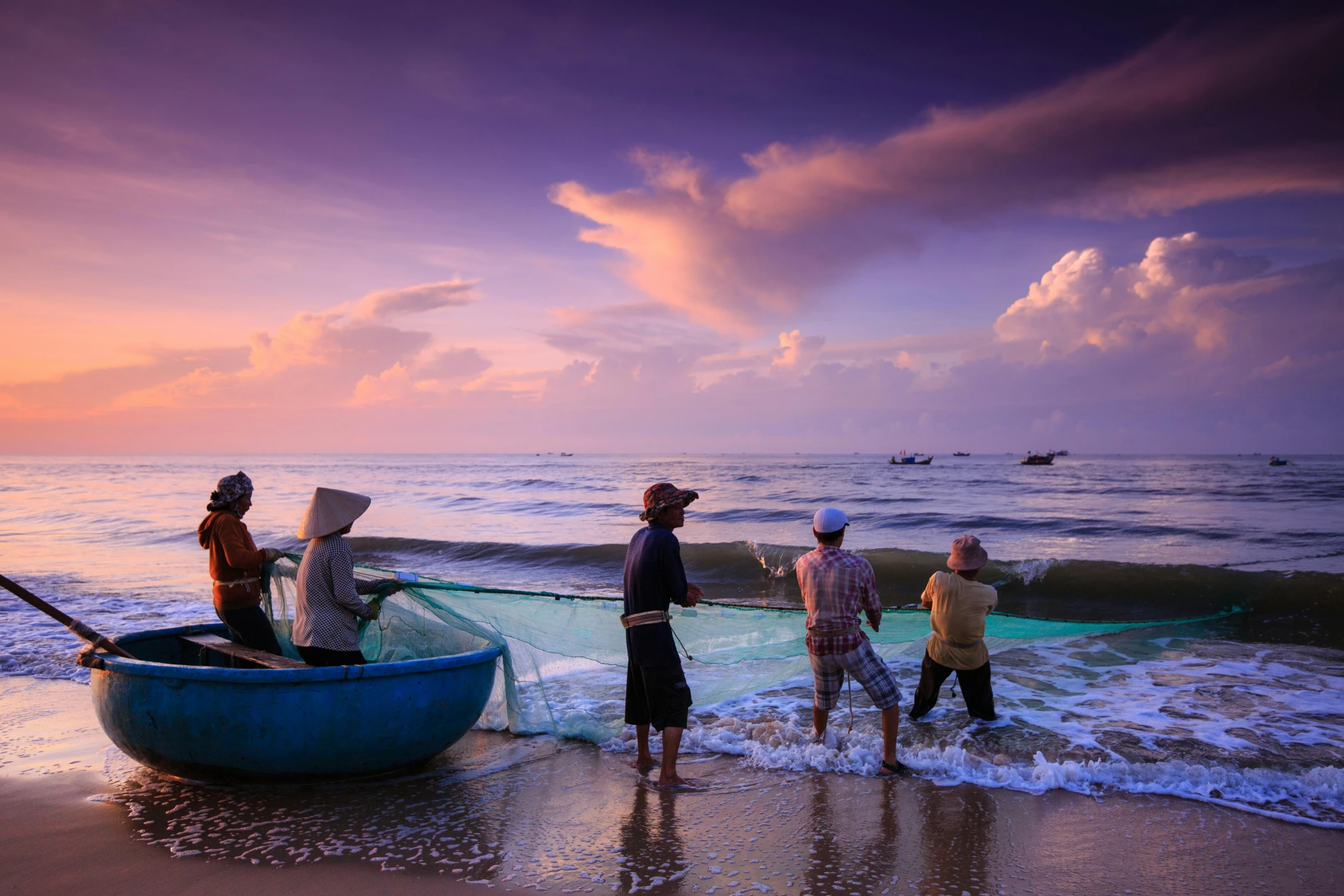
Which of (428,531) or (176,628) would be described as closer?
(176,628)

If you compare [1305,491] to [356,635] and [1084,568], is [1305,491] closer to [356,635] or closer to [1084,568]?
[1084,568]

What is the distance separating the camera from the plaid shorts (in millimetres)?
4484

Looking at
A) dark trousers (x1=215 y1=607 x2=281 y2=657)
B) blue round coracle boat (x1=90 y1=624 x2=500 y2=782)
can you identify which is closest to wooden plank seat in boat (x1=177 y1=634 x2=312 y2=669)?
dark trousers (x1=215 y1=607 x2=281 y2=657)

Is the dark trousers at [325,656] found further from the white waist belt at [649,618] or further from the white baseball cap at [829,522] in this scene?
the white baseball cap at [829,522]

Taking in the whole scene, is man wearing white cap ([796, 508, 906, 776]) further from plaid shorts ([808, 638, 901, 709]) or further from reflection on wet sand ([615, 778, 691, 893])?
reflection on wet sand ([615, 778, 691, 893])

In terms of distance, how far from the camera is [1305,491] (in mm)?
35438

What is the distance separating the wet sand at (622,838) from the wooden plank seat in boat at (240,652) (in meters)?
0.74

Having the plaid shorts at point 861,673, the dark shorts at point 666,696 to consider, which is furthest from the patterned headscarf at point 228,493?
the plaid shorts at point 861,673

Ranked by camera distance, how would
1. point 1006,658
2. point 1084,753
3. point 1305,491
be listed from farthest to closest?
point 1305,491, point 1006,658, point 1084,753

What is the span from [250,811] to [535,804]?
150cm

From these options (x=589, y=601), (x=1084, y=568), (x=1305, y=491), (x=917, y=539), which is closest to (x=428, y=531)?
(x=917, y=539)

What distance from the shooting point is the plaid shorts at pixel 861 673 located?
4.48m

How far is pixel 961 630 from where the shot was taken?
5.01 m

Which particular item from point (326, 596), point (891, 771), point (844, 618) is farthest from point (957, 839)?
point (326, 596)
